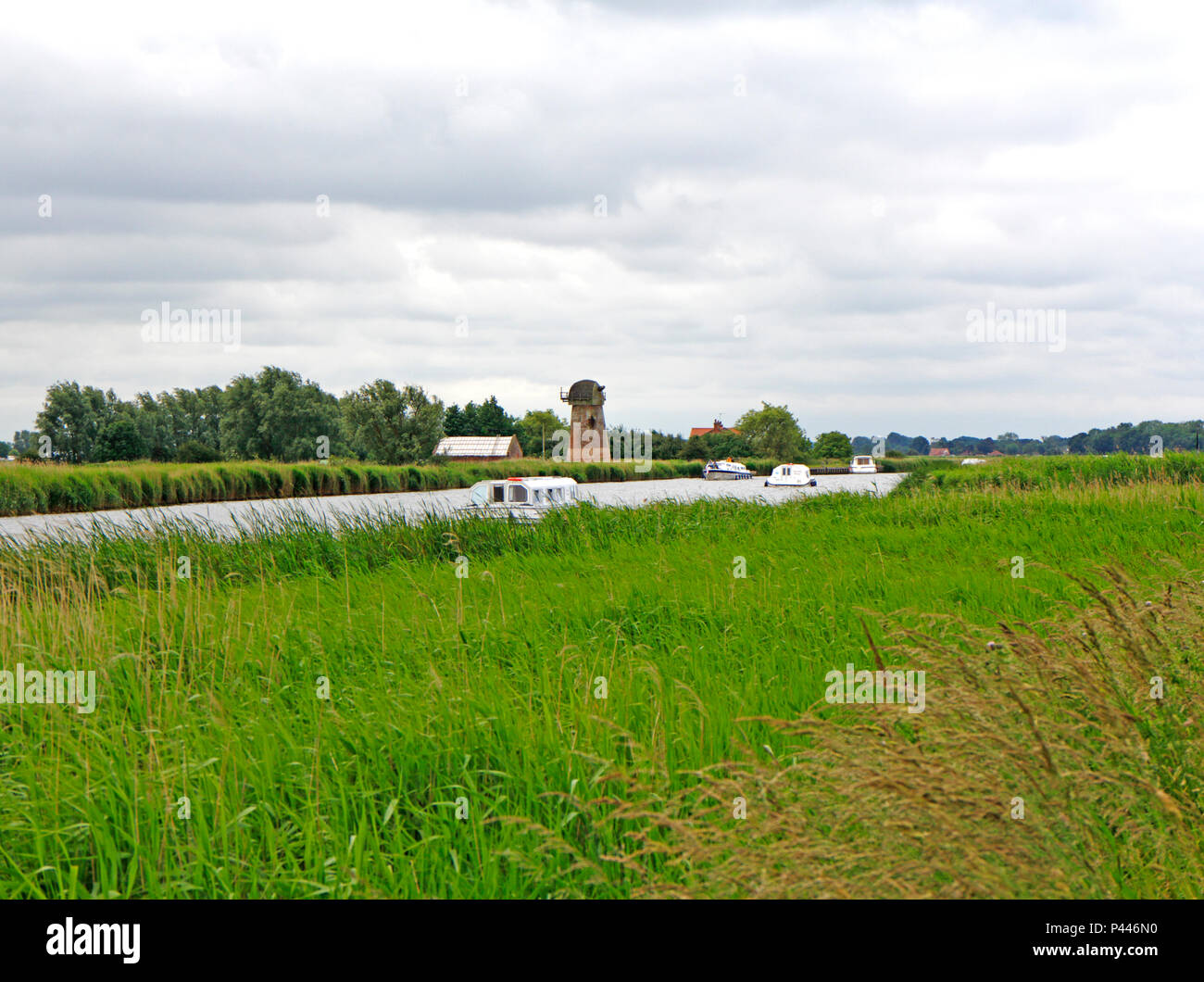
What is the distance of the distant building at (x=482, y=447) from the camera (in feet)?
295

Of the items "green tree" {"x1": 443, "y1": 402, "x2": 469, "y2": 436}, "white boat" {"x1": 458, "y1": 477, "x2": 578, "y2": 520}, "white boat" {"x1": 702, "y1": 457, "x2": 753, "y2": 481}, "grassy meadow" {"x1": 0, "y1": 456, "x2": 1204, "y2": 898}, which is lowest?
"grassy meadow" {"x1": 0, "y1": 456, "x2": 1204, "y2": 898}

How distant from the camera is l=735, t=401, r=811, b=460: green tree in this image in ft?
370

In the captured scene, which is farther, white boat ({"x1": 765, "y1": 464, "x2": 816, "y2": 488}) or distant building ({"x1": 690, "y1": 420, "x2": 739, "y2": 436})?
distant building ({"x1": 690, "y1": 420, "x2": 739, "y2": 436})

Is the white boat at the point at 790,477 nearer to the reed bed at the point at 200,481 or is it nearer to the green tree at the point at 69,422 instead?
the reed bed at the point at 200,481

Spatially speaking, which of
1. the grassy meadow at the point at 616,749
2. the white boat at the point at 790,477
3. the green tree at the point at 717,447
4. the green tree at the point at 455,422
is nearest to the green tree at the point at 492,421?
the green tree at the point at 455,422

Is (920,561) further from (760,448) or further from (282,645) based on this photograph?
(760,448)

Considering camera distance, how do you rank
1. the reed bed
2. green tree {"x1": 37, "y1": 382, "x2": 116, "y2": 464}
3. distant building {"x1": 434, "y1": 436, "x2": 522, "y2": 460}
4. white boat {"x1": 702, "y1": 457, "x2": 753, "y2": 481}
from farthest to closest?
distant building {"x1": 434, "y1": 436, "x2": 522, "y2": 460} < white boat {"x1": 702, "y1": 457, "x2": 753, "y2": 481} < green tree {"x1": 37, "y1": 382, "x2": 116, "y2": 464} < the reed bed

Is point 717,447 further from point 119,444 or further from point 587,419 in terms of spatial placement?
point 119,444

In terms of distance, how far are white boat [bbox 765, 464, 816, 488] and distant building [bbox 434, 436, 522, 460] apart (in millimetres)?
38897

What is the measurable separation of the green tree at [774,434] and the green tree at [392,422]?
52.0 meters

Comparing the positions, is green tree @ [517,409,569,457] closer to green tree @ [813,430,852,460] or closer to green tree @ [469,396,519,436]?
green tree @ [469,396,519,436]

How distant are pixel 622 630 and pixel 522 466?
54.4 m

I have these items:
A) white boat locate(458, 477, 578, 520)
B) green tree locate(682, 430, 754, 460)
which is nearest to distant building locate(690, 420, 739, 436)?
green tree locate(682, 430, 754, 460)

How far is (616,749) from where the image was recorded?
4129mm
